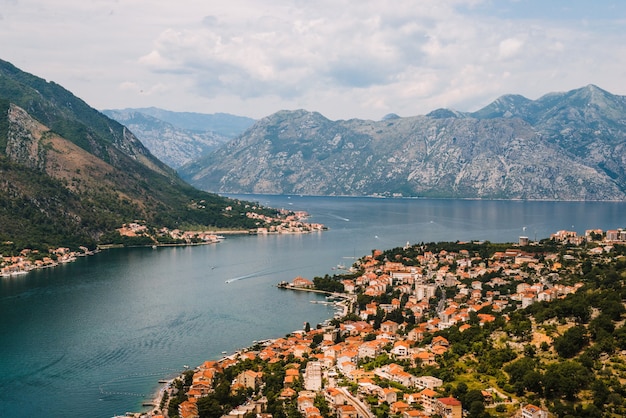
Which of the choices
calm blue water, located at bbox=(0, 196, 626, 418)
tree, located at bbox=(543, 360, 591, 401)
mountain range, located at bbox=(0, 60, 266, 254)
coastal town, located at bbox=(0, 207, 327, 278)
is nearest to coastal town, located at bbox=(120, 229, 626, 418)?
tree, located at bbox=(543, 360, 591, 401)

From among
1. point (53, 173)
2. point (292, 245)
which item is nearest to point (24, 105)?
point (53, 173)

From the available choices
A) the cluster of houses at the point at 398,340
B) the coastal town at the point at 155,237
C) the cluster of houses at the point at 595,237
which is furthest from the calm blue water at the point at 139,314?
the cluster of houses at the point at 595,237

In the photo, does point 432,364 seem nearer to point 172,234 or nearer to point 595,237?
point 595,237

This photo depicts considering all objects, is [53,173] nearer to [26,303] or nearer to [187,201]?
[187,201]

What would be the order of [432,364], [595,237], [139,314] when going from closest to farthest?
[432,364] < [139,314] < [595,237]

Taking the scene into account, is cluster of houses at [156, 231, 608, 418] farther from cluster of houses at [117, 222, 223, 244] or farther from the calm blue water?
cluster of houses at [117, 222, 223, 244]

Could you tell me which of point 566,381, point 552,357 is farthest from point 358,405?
point 552,357
